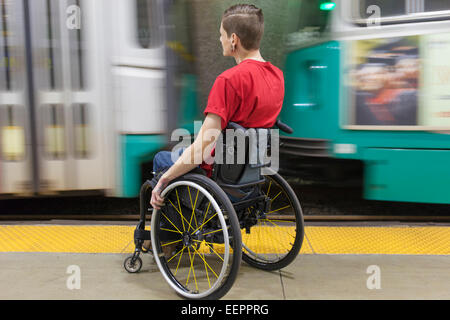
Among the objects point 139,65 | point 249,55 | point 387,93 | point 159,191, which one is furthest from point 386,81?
point 159,191

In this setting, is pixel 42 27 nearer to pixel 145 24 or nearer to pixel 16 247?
pixel 145 24

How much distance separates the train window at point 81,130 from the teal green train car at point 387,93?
2.08 metres

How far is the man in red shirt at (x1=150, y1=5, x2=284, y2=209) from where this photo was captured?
81.1 inches

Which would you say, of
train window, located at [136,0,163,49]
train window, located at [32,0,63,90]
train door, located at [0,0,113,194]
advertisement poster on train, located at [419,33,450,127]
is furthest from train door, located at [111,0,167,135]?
advertisement poster on train, located at [419,33,450,127]

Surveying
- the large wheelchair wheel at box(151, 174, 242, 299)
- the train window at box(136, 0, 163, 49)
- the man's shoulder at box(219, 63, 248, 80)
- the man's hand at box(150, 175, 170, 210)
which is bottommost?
the large wheelchair wheel at box(151, 174, 242, 299)

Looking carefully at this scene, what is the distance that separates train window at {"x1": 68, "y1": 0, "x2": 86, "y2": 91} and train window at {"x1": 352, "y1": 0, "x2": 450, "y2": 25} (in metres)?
2.34

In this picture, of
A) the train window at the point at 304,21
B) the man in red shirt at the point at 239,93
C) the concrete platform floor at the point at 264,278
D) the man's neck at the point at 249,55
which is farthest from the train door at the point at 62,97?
the train window at the point at 304,21

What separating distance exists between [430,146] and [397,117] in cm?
36

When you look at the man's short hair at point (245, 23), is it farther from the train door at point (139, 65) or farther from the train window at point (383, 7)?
the train window at point (383, 7)

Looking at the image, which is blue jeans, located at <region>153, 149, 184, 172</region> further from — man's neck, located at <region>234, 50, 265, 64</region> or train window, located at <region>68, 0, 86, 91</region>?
train window, located at <region>68, 0, 86, 91</region>

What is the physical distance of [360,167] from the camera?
167 inches

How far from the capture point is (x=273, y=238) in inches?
125

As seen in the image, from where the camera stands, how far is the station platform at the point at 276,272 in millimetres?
2359
